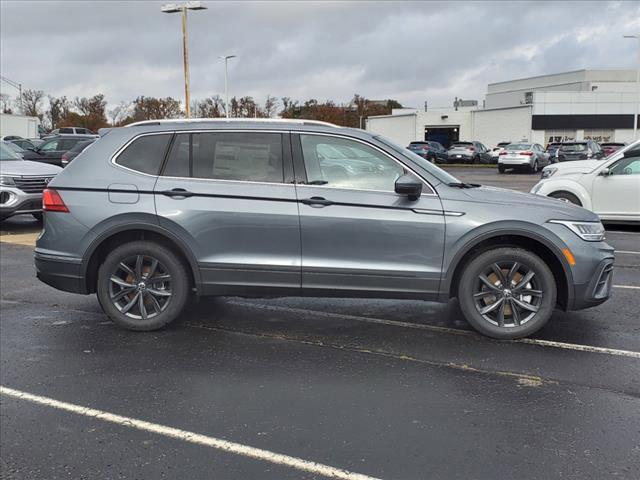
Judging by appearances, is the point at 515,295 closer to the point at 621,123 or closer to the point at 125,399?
the point at 125,399

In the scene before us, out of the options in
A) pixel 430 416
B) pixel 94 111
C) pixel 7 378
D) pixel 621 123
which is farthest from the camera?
pixel 94 111

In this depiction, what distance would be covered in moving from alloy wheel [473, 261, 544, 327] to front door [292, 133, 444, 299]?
41 cm

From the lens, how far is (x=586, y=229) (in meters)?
4.92

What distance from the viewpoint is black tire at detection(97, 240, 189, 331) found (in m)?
5.18

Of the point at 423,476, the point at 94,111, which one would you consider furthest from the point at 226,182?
the point at 94,111

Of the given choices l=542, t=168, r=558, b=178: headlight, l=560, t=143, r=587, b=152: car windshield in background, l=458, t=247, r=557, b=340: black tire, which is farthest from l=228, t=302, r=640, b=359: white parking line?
l=560, t=143, r=587, b=152: car windshield in background

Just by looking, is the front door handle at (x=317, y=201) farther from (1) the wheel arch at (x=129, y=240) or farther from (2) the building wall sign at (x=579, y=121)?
(2) the building wall sign at (x=579, y=121)

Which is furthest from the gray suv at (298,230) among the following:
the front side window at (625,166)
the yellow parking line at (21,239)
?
the front side window at (625,166)

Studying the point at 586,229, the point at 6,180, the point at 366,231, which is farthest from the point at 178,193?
the point at 6,180

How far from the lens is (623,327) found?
17.8 ft

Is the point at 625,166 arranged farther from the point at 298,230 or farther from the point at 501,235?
the point at 298,230

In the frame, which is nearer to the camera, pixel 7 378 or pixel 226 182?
pixel 7 378

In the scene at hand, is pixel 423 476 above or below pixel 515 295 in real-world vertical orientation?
below

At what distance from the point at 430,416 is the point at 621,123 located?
Answer: 60.4m
